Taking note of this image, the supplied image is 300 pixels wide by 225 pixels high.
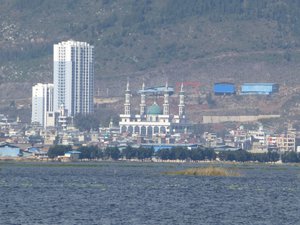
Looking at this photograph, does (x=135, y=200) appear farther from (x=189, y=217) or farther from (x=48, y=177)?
(x=48, y=177)

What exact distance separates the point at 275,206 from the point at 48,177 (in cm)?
5138

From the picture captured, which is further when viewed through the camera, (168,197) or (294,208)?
(168,197)

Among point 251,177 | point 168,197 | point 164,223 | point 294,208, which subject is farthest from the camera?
point 251,177

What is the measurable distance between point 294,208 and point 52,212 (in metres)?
18.5

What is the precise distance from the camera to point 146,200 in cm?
12625

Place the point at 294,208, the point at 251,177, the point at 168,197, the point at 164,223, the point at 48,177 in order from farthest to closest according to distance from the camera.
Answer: the point at 251,177, the point at 48,177, the point at 168,197, the point at 294,208, the point at 164,223

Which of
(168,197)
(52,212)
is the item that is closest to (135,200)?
(168,197)

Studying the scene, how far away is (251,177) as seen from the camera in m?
181

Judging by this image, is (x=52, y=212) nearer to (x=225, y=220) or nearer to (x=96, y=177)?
(x=225, y=220)

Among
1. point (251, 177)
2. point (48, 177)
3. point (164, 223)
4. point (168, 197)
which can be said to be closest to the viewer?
point (164, 223)

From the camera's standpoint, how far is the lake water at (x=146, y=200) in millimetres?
108625

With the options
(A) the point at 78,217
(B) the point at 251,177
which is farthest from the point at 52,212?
(B) the point at 251,177

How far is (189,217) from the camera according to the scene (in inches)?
4360

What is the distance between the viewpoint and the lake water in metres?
109
